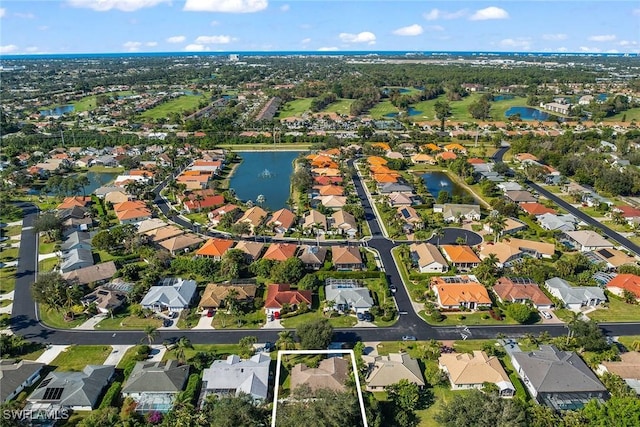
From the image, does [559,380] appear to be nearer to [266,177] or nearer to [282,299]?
[282,299]

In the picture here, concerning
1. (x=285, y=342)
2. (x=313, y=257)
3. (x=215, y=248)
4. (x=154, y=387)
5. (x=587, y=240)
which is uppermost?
(x=587, y=240)

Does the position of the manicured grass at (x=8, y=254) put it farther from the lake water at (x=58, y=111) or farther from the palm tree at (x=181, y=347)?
the lake water at (x=58, y=111)

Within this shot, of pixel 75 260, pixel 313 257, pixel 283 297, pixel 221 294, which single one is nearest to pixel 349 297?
pixel 283 297

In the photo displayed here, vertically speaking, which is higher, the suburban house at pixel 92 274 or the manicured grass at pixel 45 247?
the suburban house at pixel 92 274

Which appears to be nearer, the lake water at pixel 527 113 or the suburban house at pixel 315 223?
the suburban house at pixel 315 223

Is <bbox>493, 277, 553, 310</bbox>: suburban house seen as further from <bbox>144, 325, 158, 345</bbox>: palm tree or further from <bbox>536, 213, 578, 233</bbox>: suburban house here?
<bbox>144, 325, 158, 345</bbox>: palm tree

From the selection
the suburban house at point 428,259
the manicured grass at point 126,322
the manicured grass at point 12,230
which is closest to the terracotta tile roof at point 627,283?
the suburban house at point 428,259
